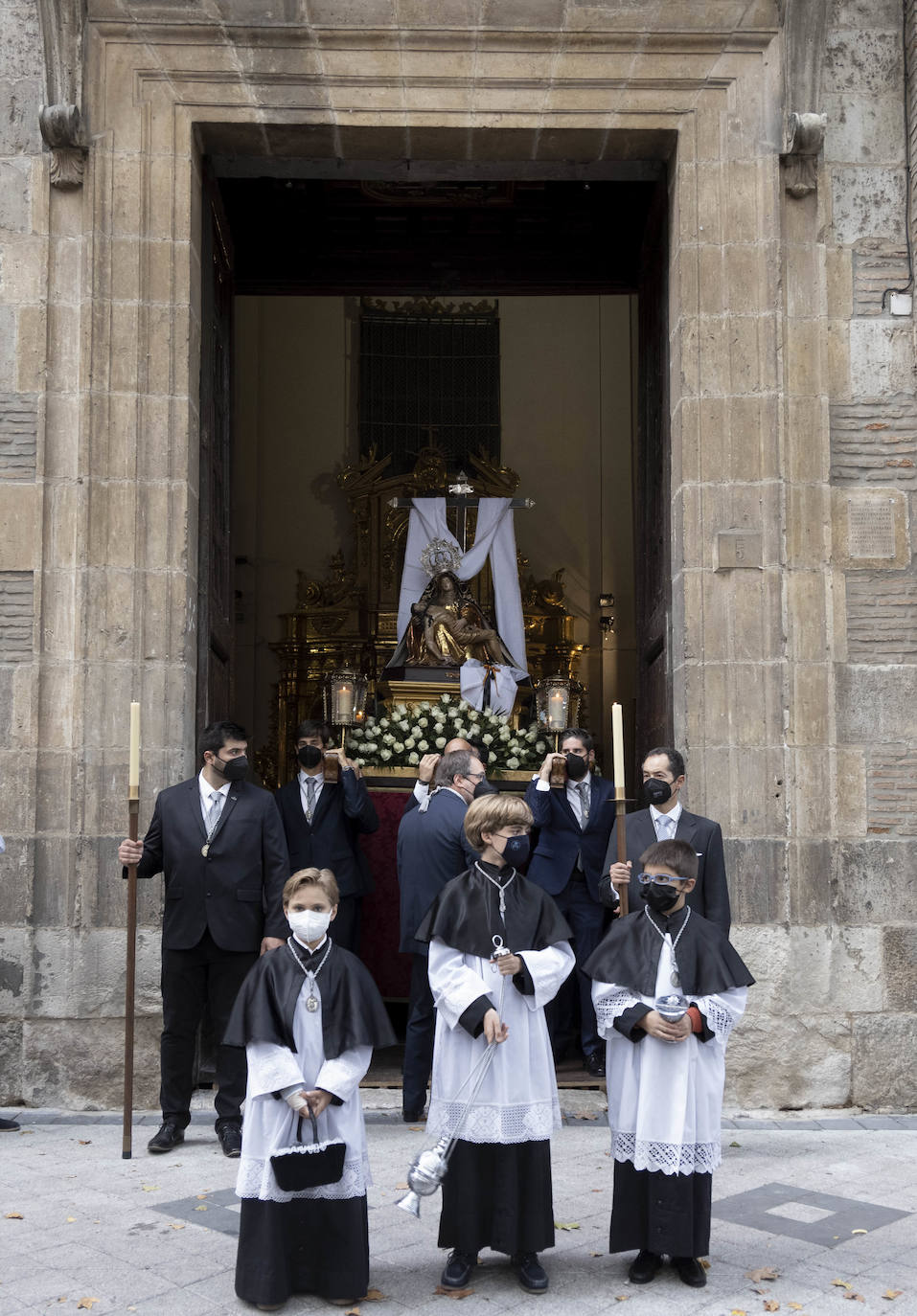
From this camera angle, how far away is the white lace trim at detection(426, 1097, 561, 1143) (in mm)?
4898

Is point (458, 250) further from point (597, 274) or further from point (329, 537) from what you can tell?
point (329, 537)

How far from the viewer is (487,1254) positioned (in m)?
5.29

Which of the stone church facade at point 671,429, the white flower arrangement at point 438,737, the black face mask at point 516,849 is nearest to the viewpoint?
the black face mask at point 516,849

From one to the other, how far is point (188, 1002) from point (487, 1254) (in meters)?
2.38

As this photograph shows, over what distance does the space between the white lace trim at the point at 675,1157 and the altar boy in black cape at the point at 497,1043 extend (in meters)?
0.32

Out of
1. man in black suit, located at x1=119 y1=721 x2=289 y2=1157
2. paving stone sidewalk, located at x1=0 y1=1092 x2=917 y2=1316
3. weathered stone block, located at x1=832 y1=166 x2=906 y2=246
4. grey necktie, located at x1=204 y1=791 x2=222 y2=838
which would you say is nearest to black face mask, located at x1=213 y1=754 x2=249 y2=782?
man in black suit, located at x1=119 y1=721 x2=289 y2=1157

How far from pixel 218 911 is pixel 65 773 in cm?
151

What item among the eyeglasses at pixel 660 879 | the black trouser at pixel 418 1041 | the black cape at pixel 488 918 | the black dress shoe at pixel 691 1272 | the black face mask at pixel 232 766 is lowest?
the black dress shoe at pixel 691 1272

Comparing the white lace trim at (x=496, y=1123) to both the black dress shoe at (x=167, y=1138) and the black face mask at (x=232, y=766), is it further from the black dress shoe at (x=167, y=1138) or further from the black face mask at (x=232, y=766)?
the black face mask at (x=232, y=766)

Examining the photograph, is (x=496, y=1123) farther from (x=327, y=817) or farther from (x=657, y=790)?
(x=327, y=817)

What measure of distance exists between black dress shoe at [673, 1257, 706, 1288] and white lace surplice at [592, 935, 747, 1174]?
319 millimetres

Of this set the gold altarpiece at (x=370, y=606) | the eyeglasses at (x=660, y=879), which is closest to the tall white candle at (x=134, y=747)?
the eyeglasses at (x=660, y=879)

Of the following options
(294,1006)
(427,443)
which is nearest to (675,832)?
(294,1006)

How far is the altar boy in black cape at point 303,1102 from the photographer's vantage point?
468 cm
